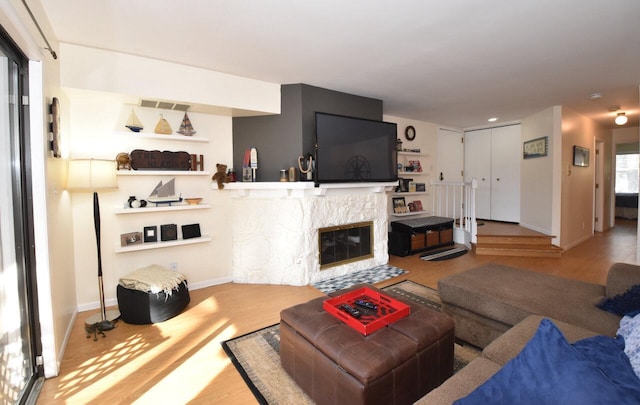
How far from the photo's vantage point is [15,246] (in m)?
1.72

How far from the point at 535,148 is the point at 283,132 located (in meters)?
4.59

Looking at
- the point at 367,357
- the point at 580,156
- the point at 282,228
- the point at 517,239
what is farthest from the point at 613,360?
the point at 580,156

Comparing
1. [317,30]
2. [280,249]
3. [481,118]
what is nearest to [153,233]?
[280,249]

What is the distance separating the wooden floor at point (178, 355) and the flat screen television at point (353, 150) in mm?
1374

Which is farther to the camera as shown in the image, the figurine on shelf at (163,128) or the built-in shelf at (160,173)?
the figurine on shelf at (163,128)

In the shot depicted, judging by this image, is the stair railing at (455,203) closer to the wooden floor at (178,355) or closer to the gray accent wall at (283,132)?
the wooden floor at (178,355)

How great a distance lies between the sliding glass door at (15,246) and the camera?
1.57 m

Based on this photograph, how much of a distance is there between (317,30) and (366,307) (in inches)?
82.4

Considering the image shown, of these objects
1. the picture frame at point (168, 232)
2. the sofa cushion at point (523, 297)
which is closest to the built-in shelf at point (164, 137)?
the picture frame at point (168, 232)

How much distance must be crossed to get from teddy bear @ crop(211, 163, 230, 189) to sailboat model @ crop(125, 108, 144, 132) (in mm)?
866

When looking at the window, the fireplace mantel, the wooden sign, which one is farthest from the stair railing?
the window

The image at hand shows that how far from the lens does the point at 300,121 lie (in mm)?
3508

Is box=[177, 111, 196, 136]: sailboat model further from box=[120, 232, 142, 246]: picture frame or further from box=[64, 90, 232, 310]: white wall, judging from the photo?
box=[120, 232, 142, 246]: picture frame

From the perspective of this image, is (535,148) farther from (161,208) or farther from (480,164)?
(161,208)
